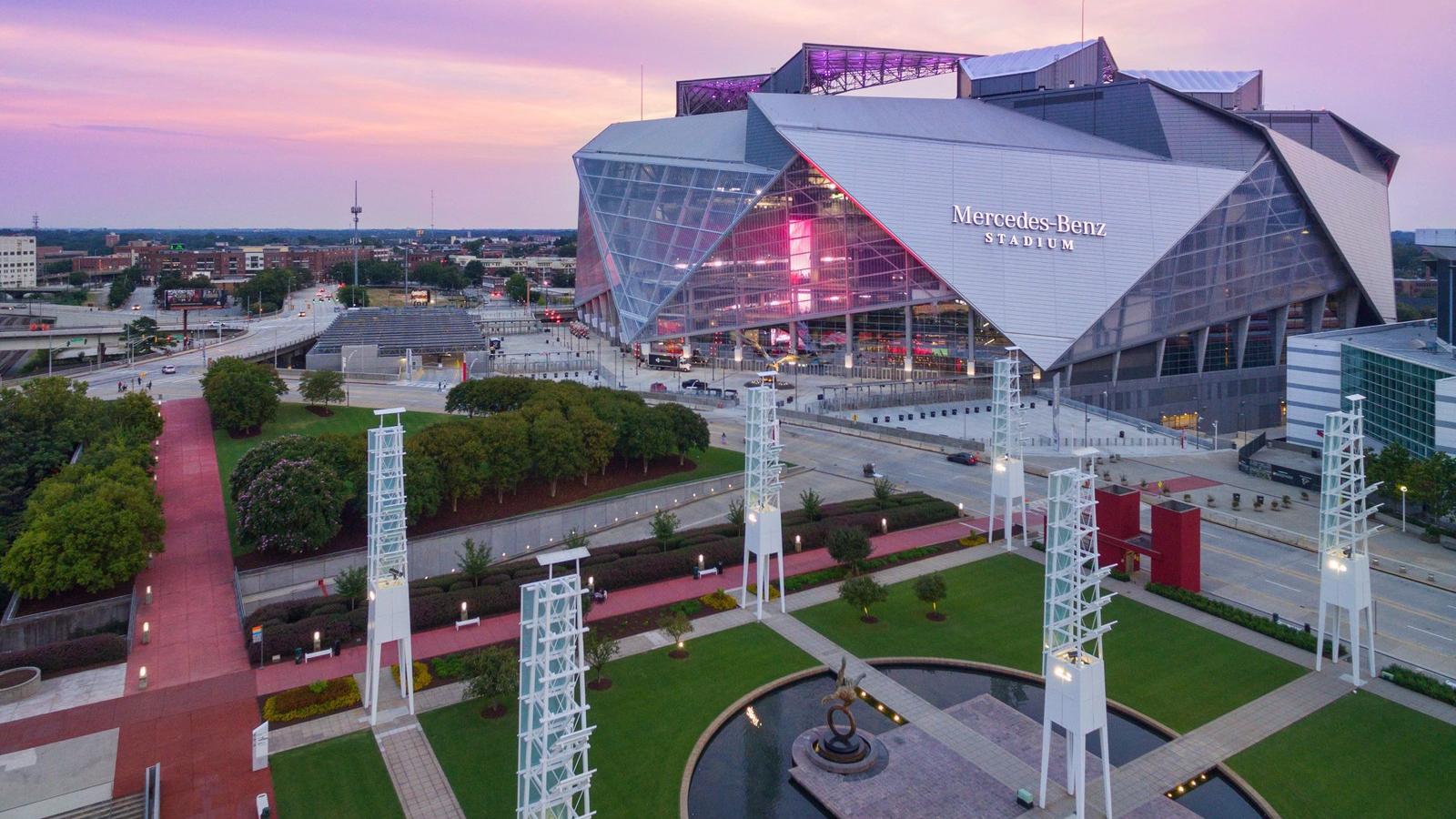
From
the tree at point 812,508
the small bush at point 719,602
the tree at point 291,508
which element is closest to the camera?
the small bush at point 719,602

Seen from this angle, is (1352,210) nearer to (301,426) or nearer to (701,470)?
(701,470)

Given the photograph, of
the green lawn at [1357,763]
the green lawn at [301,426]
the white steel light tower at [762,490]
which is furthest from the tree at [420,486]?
the green lawn at [1357,763]

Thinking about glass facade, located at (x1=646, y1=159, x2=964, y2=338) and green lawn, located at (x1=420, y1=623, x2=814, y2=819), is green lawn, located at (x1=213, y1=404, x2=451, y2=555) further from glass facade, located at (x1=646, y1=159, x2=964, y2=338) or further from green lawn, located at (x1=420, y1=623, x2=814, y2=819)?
glass facade, located at (x1=646, y1=159, x2=964, y2=338)

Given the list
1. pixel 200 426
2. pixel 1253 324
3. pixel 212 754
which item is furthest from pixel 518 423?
pixel 1253 324

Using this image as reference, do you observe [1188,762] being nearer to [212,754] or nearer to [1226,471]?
[212,754]

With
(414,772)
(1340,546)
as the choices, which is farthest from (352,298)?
(1340,546)

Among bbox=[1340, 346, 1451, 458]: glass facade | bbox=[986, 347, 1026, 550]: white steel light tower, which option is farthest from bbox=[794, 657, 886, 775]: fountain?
bbox=[1340, 346, 1451, 458]: glass facade

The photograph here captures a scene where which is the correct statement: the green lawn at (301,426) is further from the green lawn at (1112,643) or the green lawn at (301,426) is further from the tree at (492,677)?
the green lawn at (1112,643)
